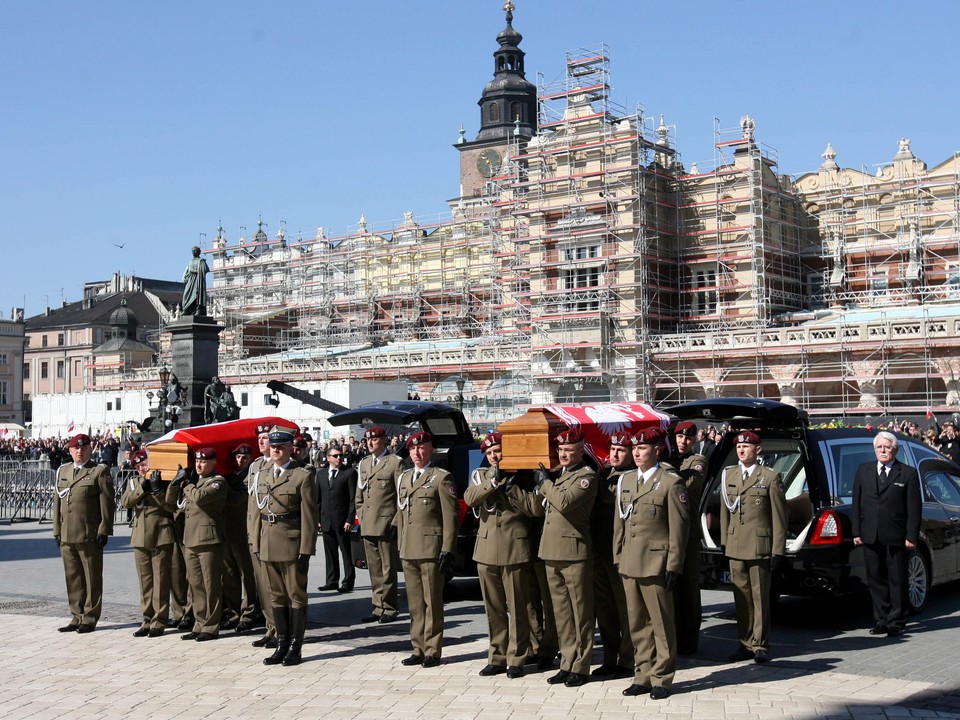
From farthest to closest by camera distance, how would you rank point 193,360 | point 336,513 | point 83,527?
point 193,360
point 336,513
point 83,527

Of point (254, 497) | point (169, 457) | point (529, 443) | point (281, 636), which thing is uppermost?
point (529, 443)

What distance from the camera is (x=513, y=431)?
9422 mm

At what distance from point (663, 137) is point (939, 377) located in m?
20.1

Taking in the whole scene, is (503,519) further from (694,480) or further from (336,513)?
(336,513)

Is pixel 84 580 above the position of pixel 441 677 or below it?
above

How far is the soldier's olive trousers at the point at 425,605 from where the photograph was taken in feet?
32.0

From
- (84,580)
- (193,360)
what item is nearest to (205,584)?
(84,580)

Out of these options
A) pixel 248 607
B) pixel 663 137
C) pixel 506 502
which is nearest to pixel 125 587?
pixel 248 607

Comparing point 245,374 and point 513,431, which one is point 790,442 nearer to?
point 513,431

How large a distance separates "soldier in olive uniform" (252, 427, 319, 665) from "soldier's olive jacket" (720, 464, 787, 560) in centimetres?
363

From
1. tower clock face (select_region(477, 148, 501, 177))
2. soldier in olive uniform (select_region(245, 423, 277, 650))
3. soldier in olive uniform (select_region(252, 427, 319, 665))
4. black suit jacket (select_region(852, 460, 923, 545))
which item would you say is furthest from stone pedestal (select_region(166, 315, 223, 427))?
tower clock face (select_region(477, 148, 501, 177))

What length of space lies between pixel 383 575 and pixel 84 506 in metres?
3.24

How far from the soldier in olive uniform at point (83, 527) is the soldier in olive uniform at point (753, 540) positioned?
21.0 ft

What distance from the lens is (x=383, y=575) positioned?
473 inches
